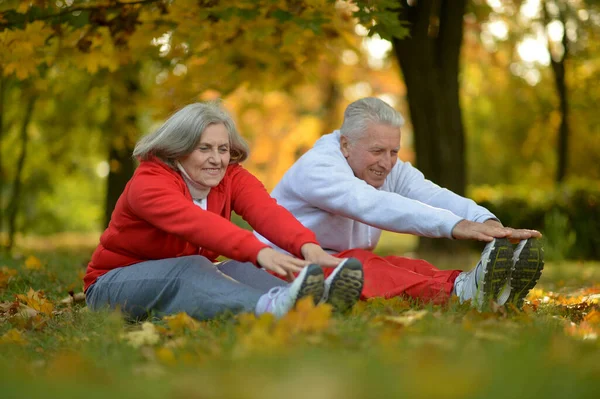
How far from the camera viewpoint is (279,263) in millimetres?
3365

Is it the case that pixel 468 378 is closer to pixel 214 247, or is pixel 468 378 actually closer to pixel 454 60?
pixel 214 247

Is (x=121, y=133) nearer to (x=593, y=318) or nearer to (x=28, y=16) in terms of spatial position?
(x=28, y=16)

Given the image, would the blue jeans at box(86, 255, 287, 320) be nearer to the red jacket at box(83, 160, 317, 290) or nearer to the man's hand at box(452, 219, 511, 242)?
the red jacket at box(83, 160, 317, 290)

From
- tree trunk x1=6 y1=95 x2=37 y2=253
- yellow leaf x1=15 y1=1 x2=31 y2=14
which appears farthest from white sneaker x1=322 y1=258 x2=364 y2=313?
tree trunk x1=6 y1=95 x2=37 y2=253

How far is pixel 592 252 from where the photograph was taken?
1152 centimetres

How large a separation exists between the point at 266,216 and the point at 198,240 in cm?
47

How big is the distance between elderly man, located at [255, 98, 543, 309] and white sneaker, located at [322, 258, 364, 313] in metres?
0.65

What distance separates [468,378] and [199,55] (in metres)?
5.28

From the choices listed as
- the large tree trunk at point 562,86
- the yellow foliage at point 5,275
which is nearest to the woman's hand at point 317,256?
the yellow foliage at point 5,275

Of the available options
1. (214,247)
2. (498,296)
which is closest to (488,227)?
(498,296)

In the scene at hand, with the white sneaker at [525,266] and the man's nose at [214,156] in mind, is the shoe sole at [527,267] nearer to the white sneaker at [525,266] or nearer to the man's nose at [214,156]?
the white sneaker at [525,266]

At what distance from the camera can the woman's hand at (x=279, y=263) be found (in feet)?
11.0

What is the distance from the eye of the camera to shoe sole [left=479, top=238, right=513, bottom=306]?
11.9ft

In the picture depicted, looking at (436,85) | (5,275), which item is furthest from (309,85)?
(5,275)
